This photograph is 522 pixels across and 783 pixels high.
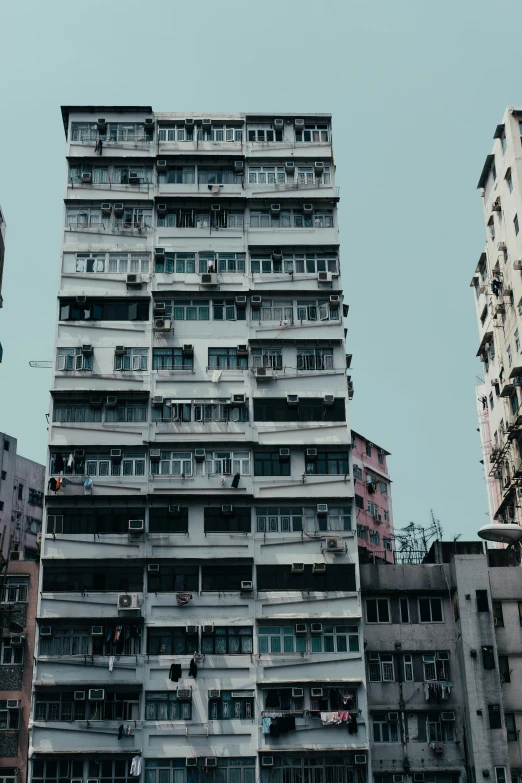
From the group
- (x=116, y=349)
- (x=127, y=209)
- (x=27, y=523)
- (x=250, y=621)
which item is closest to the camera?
(x=250, y=621)

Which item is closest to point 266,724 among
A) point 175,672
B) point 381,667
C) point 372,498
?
point 175,672

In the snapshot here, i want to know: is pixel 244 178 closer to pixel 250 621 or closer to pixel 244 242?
pixel 244 242

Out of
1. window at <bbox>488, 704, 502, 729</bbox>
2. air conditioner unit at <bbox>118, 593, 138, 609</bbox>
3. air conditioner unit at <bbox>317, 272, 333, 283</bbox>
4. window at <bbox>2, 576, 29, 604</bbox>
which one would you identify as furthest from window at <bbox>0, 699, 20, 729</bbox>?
air conditioner unit at <bbox>317, 272, 333, 283</bbox>

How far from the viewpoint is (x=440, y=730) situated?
146 ft

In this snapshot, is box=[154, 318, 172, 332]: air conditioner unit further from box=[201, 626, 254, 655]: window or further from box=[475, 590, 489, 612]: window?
box=[475, 590, 489, 612]: window

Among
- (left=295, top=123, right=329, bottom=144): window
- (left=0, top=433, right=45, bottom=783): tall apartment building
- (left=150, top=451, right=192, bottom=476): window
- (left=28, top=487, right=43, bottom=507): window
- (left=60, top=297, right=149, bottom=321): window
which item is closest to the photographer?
(left=0, top=433, right=45, bottom=783): tall apartment building

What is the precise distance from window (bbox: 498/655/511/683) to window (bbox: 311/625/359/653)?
6013 mm

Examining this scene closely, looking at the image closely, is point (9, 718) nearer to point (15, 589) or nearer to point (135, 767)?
point (15, 589)

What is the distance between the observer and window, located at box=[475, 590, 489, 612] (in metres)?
45.4

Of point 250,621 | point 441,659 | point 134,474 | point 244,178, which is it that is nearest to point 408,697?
point 441,659

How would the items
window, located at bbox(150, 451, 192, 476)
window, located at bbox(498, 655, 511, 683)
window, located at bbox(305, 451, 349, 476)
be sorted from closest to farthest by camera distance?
1. window, located at bbox(498, 655, 511, 683)
2. window, located at bbox(150, 451, 192, 476)
3. window, located at bbox(305, 451, 349, 476)

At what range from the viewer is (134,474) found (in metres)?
46.8

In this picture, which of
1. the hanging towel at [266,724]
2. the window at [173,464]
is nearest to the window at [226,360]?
the window at [173,464]

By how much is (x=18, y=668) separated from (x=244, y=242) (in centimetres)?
2113
